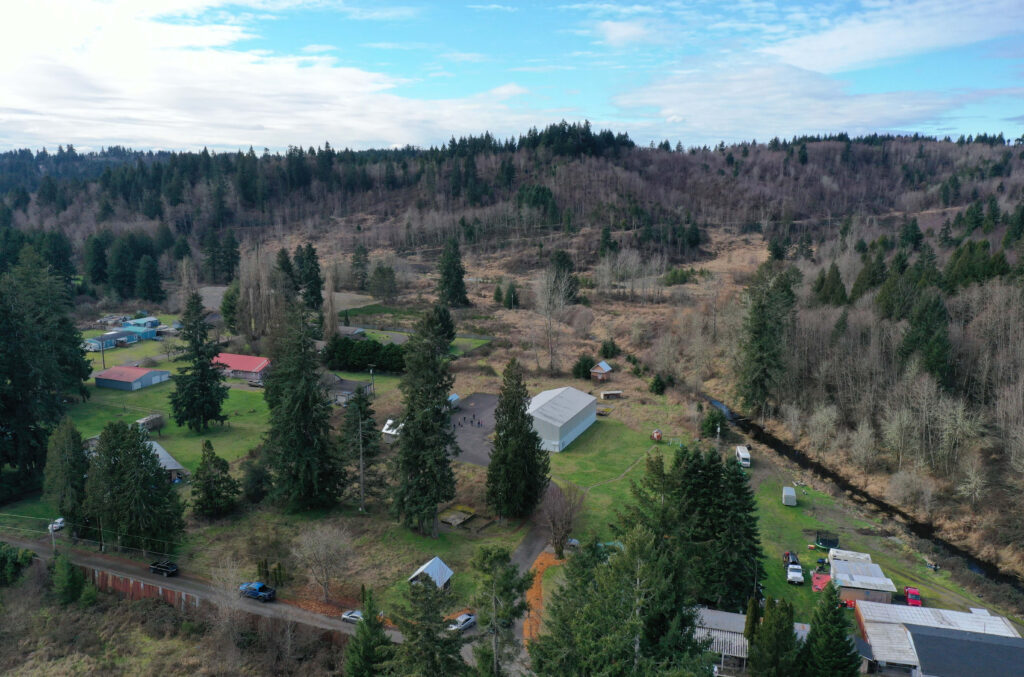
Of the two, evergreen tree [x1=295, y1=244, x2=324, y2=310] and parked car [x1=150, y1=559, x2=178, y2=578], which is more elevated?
evergreen tree [x1=295, y1=244, x2=324, y2=310]

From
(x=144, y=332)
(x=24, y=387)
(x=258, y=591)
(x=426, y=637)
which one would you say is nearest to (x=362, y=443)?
(x=258, y=591)

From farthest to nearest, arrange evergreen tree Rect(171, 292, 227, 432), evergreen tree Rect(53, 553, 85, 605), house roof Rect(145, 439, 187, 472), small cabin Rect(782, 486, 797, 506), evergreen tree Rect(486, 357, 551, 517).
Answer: evergreen tree Rect(171, 292, 227, 432)
house roof Rect(145, 439, 187, 472)
small cabin Rect(782, 486, 797, 506)
evergreen tree Rect(486, 357, 551, 517)
evergreen tree Rect(53, 553, 85, 605)

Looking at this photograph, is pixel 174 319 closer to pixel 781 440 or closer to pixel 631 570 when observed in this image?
pixel 781 440

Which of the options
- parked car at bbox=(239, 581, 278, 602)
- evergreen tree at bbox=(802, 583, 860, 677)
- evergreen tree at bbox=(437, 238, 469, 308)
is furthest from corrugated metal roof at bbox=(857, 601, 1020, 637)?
evergreen tree at bbox=(437, 238, 469, 308)

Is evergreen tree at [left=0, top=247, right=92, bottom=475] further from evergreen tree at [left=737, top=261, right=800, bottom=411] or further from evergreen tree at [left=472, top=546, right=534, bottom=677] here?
evergreen tree at [left=737, top=261, right=800, bottom=411]

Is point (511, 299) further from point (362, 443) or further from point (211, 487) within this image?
point (211, 487)

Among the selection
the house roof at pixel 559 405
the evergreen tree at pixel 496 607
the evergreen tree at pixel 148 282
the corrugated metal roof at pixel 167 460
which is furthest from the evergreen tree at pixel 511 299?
the evergreen tree at pixel 496 607
